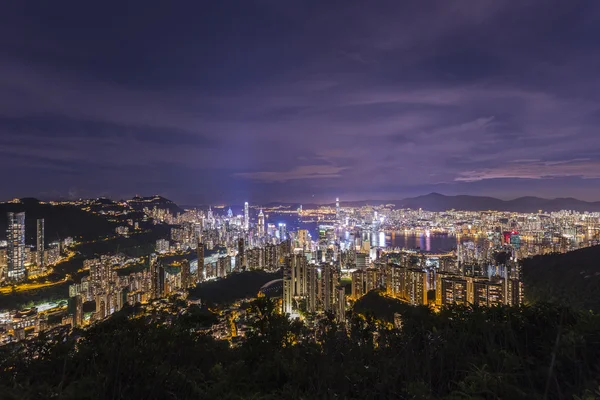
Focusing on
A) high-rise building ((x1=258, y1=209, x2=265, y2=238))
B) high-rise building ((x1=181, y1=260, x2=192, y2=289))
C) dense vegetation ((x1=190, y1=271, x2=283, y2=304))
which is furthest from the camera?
high-rise building ((x1=258, y1=209, x2=265, y2=238))

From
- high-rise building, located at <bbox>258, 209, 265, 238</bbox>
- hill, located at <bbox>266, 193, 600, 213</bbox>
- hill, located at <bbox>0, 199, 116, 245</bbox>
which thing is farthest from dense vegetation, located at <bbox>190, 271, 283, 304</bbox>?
hill, located at <bbox>266, 193, 600, 213</bbox>

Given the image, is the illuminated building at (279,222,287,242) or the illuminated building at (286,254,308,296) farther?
the illuminated building at (279,222,287,242)

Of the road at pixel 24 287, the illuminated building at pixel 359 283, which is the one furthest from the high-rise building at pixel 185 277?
the illuminated building at pixel 359 283

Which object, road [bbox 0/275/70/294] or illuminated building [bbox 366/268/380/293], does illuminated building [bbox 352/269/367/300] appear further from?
road [bbox 0/275/70/294]

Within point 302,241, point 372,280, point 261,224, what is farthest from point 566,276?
point 261,224

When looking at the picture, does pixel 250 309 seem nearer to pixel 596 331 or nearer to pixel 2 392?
pixel 2 392

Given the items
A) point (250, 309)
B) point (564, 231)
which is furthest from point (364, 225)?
point (250, 309)
